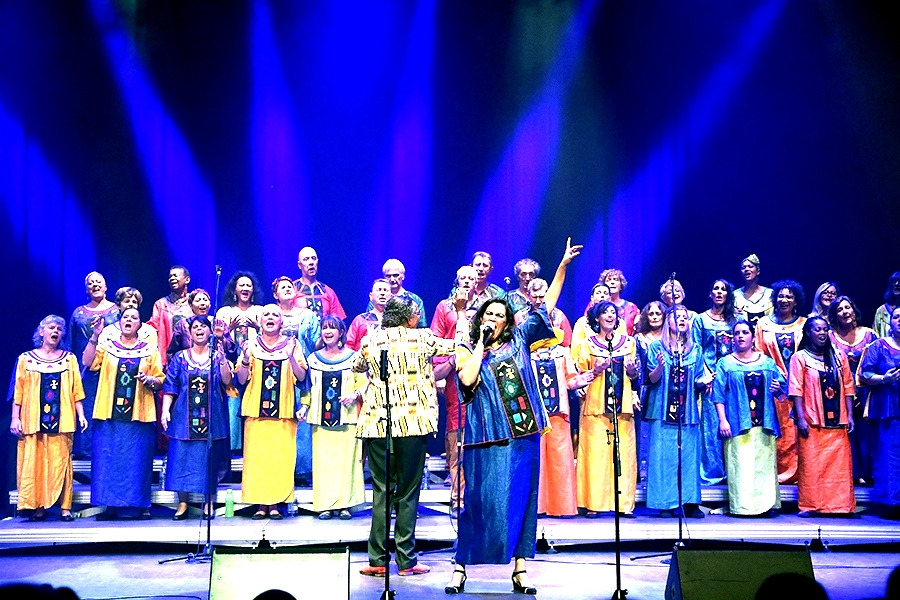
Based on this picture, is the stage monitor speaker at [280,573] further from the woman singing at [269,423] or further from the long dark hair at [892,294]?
the long dark hair at [892,294]

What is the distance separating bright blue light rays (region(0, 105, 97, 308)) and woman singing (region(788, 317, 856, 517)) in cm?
657

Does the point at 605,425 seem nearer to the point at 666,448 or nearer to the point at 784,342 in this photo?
the point at 666,448

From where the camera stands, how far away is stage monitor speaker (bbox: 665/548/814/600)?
4.16 m

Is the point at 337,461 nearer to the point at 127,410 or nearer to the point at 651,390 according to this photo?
the point at 127,410

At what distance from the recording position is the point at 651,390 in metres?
7.55

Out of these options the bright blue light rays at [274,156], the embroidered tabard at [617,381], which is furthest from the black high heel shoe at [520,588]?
the bright blue light rays at [274,156]

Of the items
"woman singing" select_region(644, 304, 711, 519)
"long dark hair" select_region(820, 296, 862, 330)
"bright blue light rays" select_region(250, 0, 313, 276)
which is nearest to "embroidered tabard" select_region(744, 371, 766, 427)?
"woman singing" select_region(644, 304, 711, 519)

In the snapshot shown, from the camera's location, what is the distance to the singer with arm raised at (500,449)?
17.4 ft

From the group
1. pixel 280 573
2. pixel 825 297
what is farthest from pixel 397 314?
pixel 825 297

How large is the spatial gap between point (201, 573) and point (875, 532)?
191 inches

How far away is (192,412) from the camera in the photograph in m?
7.45

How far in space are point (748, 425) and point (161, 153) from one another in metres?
5.99

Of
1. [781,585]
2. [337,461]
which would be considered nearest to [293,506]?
[337,461]

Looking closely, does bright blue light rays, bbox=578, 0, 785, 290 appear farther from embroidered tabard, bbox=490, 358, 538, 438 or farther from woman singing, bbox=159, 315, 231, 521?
embroidered tabard, bbox=490, 358, 538, 438
